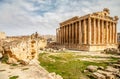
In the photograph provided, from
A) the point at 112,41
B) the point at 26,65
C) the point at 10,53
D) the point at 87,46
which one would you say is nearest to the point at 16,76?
the point at 26,65

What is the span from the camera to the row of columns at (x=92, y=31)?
150ft

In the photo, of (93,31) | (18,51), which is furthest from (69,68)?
(93,31)

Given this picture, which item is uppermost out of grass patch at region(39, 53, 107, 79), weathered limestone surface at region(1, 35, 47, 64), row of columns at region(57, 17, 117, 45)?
row of columns at region(57, 17, 117, 45)

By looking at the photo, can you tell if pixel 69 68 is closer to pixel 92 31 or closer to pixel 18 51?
pixel 18 51

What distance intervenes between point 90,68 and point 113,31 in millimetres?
41304

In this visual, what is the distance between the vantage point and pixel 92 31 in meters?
46.7

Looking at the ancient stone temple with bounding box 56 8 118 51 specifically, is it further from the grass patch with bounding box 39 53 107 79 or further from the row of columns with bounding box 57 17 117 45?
the grass patch with bounding box 39 53 107 79

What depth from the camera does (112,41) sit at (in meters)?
53.8

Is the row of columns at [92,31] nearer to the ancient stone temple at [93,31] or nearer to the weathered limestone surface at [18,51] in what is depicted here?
the ancient stone temple at [93,31]

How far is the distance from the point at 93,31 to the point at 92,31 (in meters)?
0.43

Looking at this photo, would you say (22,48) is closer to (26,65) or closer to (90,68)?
(26,65)

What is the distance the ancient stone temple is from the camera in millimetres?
44875

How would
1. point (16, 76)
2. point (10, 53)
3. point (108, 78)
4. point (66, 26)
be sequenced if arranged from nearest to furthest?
point (16, 76) → point (108, 78) → point (10, 53) → point (66, 26)

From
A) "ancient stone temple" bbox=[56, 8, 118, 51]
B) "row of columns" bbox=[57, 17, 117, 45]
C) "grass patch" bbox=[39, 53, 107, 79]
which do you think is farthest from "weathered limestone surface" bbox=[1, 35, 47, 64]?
"row of columns" bbox=[57, 17, 117, 45]
